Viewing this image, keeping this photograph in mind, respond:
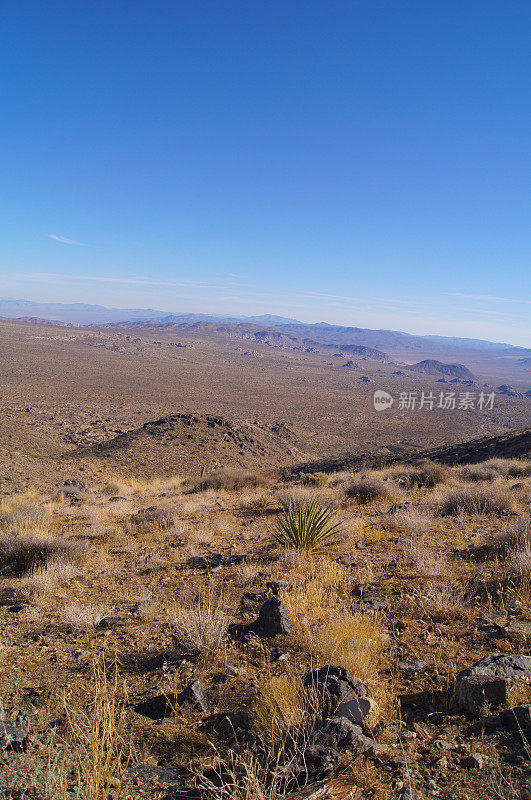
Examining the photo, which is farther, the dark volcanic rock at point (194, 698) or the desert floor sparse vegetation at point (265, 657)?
the dark volcanic rock at point (194, 698)

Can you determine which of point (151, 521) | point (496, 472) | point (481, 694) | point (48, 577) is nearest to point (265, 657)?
point (481, 694)

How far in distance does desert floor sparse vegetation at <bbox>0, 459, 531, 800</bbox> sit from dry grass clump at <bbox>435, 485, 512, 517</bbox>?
9.8 inches

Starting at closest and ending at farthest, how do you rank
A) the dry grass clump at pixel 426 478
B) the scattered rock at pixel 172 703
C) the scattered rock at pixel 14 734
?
the scattered rock at pixel 14 734 < the scattered rock at pixel 172 703 < the dry grass clump at pixel 426 478

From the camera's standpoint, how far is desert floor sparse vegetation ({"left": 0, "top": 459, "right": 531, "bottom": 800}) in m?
2.09

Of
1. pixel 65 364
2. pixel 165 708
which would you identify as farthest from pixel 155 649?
pixel 65 364

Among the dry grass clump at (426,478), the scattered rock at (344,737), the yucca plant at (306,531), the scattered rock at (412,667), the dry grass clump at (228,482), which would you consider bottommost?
the dry grass clump at (228,482)

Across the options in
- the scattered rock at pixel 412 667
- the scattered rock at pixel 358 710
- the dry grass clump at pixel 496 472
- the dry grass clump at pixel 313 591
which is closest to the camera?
the scattered rock at pixel 358 710

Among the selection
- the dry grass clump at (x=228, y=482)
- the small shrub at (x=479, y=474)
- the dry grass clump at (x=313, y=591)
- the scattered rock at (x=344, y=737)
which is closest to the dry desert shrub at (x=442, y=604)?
the dry grass clump at (x=313, y=591)

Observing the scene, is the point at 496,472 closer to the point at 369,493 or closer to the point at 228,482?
the point at 369,493

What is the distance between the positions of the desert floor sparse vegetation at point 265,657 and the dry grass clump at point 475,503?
249 mm

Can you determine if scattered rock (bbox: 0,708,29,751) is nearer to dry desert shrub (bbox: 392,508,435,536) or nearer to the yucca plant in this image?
the yucca plant

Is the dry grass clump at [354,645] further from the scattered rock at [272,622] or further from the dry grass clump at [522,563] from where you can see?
the dry grass clump at [522,563]

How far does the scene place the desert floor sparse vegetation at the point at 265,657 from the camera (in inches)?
82.2

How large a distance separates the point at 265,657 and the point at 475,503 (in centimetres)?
602
